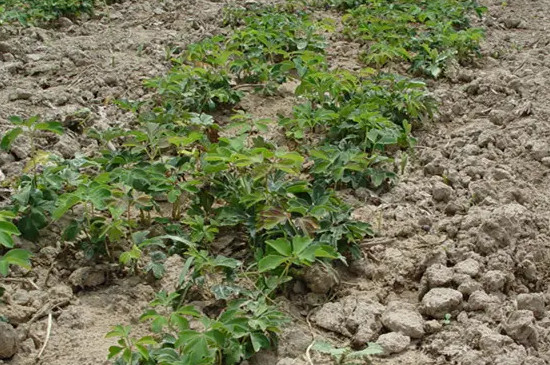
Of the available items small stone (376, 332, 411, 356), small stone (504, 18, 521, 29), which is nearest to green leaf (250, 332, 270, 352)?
small stone (376, 332, 411, 356)

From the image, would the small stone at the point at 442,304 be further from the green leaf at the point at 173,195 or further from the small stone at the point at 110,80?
the small stone at the point at 110,80

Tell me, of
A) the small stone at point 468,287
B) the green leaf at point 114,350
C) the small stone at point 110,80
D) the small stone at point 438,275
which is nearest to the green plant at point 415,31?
the small stone at point 110,80

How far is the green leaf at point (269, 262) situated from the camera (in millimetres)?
2484

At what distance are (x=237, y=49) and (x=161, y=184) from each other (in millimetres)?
1883

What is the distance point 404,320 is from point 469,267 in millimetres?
368

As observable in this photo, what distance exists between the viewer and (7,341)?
229 cm

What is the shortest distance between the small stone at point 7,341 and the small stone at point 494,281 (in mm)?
1577

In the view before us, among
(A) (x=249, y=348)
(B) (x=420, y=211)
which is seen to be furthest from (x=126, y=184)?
(B) (x=420, y=211)

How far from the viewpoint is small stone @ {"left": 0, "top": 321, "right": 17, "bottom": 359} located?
229 centimetres

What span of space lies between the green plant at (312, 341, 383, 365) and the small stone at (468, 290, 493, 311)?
0.39 metres

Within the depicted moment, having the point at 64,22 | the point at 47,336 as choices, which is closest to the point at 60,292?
the point at 47,336

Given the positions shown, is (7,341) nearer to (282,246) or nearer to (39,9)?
(282,246)

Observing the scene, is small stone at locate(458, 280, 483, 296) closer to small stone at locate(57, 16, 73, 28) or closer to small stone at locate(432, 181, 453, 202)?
small stone at locate(432, 181, 453, 202)

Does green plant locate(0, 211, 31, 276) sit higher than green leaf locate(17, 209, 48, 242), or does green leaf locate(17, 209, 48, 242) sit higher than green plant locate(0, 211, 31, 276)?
green plant locate(0, 211, 31, 276)
